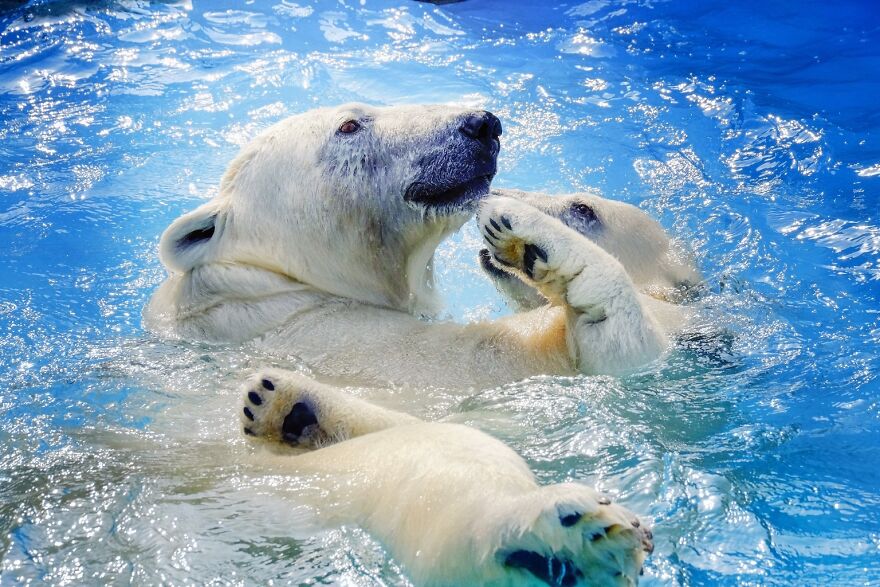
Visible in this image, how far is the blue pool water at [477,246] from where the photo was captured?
2.68m

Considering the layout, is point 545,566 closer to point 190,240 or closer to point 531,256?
point 531,256

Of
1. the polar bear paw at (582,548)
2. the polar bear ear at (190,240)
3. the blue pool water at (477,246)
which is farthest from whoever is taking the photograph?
the polar bear ear at (190,240)

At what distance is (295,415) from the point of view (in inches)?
120

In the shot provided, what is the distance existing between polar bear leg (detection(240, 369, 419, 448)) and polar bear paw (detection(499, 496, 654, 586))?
1.14 meters

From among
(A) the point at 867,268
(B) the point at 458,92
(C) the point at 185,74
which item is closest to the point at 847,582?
(A) the point at 867,268

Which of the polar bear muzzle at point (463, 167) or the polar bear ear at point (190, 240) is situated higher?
the polar bear muzzle at point (463, 167)

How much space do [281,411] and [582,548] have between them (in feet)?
4.46

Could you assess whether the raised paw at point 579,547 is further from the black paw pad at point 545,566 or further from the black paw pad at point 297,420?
the black paw pad at point 297,420

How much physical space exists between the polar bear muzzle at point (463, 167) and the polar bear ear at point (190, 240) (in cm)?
96

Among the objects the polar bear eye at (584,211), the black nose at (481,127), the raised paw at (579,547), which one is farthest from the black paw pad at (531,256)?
the raised paw at (579,547)

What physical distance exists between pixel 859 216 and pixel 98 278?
4.73 meters

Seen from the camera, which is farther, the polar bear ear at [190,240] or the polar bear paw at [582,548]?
the polar bear ear at [190,240]

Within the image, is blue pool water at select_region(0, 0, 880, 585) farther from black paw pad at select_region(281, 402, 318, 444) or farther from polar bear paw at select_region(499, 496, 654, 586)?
polar bear paw at select_region(499, 496, 654, 586)

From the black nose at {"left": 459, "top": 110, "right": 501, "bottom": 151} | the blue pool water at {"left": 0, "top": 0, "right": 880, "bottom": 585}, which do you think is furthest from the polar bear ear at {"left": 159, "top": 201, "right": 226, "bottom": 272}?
the black nose at {"left": 459, "top": 110, "right": 501, "bottom": 151}
